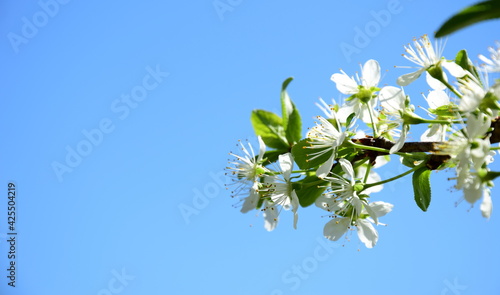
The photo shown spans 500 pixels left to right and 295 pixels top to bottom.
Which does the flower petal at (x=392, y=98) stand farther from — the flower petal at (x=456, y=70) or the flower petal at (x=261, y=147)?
the flower petal at (x=261, y=147)

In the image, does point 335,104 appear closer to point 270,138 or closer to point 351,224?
point 270,138

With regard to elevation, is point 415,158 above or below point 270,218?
below

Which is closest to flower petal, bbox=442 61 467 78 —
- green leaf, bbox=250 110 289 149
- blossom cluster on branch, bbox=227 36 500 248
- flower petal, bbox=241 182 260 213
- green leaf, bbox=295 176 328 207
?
blossom cluster on branch, bbox=227 36 500 248

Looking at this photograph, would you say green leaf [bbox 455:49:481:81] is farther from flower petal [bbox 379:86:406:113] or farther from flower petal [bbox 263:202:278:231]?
flower petal [bbox 263:202:278:231]

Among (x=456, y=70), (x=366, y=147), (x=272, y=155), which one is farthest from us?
(x=272, y=155)

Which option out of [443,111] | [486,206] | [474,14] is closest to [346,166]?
[443,111]

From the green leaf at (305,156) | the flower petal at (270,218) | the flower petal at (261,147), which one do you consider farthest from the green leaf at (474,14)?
the flower petal at (270,218)

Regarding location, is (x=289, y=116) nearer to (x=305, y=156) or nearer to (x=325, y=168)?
(x=305, y=156)
